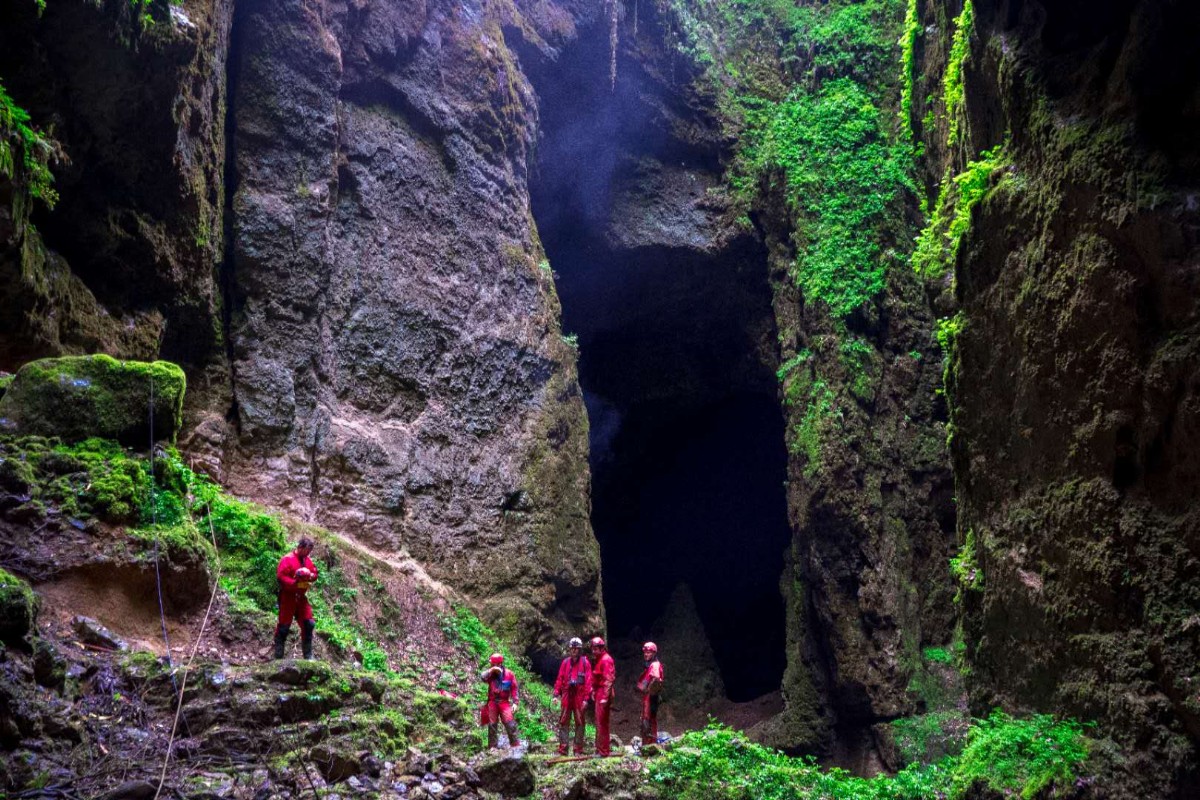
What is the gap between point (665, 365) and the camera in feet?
70.6

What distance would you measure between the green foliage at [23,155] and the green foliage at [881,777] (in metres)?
7.14

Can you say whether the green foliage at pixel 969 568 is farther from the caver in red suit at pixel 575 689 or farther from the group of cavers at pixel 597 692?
the caver in red suit at pixel 575 689

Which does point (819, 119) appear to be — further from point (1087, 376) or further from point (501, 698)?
point (501, 698)

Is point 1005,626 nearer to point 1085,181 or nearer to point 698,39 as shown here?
point 1085,181

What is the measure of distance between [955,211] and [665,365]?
12.9m

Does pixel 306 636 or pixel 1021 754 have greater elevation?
pixel 306 636

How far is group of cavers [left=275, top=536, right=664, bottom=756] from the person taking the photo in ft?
24.1

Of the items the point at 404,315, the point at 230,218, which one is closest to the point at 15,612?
the point at 230,218

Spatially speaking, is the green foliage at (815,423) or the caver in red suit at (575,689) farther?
the green foliage at (815,423)

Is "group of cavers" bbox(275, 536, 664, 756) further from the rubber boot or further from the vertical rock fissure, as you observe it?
the vertical rock fissure

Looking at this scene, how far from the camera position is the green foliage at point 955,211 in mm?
7637

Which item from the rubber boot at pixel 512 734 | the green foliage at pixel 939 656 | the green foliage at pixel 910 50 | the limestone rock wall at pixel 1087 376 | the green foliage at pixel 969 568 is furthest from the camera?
the green foliage at pixel 939 656

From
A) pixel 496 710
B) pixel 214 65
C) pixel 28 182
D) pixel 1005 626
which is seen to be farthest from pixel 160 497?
pixel 1005 626

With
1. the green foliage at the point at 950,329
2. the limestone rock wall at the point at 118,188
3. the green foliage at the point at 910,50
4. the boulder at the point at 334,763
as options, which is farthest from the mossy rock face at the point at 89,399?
the green foliage at the point at 910,50
